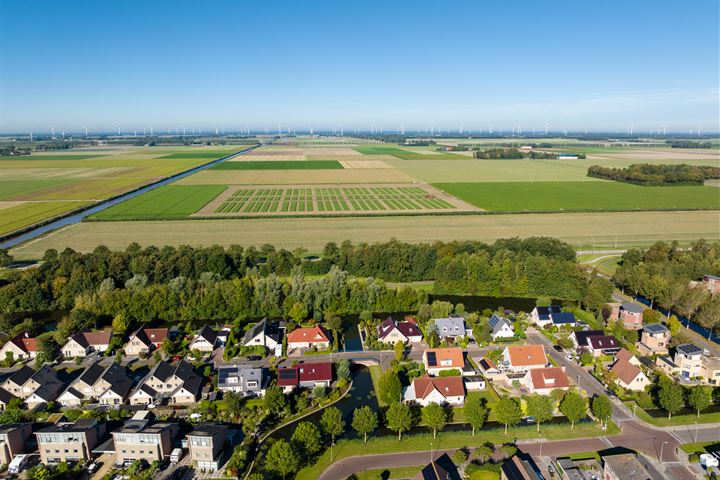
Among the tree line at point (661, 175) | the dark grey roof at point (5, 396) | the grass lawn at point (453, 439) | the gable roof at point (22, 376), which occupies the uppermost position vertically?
the tree line at point (661, 175)

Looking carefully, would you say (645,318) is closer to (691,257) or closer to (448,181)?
(691,257)

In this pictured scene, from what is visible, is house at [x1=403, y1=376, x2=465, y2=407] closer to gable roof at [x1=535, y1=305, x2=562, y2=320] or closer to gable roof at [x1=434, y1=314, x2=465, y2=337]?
gable roof at [x1=434, y1=314, x2=465, y2=337]

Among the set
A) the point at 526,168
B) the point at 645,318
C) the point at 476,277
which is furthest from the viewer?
the point at 526,168

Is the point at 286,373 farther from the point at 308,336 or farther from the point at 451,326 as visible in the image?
the point at 451,326

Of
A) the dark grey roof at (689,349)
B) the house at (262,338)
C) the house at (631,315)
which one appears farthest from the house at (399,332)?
the dark grey roof at (689,349)

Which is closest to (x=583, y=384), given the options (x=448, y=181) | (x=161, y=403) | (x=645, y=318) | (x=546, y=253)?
(x=645, y=318)

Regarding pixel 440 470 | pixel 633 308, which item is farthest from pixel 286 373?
pixel 633 308

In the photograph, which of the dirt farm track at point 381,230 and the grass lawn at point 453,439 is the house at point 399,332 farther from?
the dirt farm track at point 381,230
